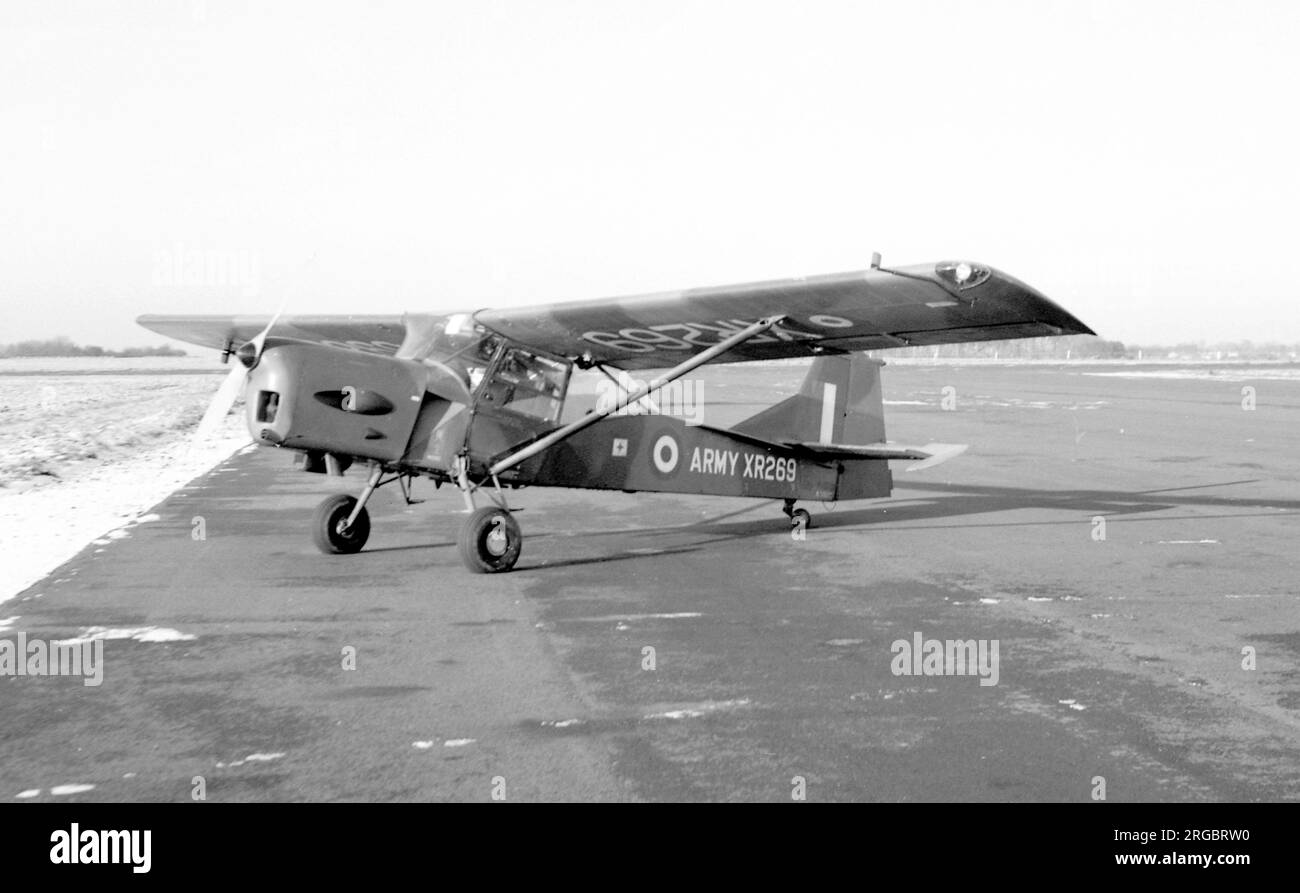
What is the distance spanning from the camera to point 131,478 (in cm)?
1886

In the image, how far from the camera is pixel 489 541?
A: 33.2ft

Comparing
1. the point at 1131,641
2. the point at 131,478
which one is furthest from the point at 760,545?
the point at 131,478

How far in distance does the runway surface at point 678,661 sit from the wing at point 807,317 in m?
1.99

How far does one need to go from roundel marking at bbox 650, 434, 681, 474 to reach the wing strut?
84cm

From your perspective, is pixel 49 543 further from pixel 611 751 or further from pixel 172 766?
pixel 611 751

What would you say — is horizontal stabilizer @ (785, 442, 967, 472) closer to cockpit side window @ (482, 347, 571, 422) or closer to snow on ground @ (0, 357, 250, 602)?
cockpit side window @ (482, 347, 571, 422)

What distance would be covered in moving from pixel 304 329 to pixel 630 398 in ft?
14.9

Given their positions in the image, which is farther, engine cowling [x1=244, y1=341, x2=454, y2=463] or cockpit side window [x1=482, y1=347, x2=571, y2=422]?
cockpit side window [x1=482, y1=347, x2=571, y2=422]

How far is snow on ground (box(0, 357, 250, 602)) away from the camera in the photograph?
39.1 feet

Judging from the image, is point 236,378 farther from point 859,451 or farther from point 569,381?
point 859,451

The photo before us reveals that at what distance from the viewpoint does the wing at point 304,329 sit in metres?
13.1

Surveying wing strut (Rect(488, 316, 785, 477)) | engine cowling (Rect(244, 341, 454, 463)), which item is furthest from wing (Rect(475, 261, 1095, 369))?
engine cowling (Rect(244, 341, 454, 463))

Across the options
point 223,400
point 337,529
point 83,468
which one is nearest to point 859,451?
point 337,529

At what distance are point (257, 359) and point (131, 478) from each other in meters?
10.3
